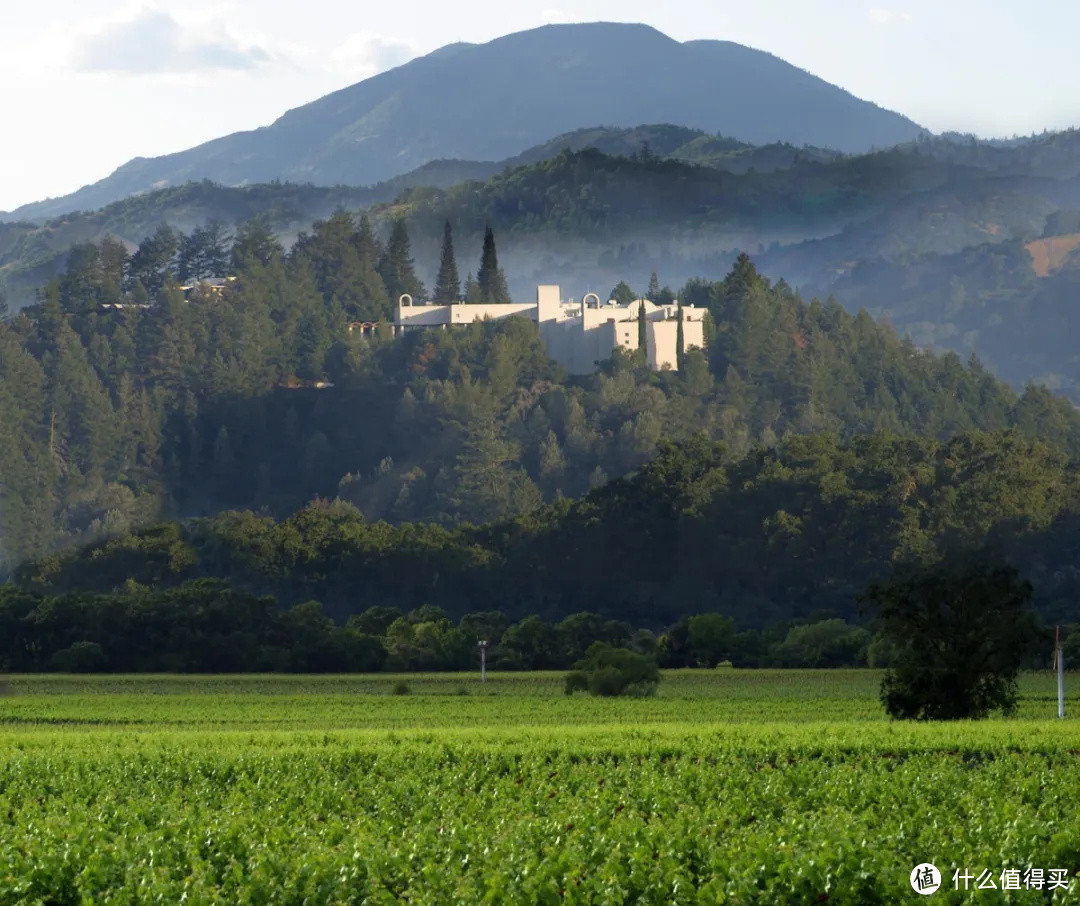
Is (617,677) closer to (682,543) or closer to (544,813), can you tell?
(544,813)

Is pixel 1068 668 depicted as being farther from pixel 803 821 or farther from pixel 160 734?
pixel 803 821

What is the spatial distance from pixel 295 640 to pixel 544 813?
222ft

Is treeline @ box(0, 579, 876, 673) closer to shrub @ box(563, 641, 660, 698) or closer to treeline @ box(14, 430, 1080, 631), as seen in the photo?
shrub @ box(563, 641, 660, 698)

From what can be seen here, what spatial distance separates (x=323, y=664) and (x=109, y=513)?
88.8 meters

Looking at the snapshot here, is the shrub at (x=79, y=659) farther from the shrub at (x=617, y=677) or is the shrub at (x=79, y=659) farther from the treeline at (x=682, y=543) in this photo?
the treeline at (x=682, y=543)

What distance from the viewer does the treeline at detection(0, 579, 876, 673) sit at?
9094 centimetres

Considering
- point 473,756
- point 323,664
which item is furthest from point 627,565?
point 473,756

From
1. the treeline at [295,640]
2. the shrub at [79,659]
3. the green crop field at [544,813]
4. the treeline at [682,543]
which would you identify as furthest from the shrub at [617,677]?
the treeline at [682,543]

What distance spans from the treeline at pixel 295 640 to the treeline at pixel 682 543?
93.2 feet

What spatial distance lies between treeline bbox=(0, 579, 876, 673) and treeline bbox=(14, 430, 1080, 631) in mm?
28411

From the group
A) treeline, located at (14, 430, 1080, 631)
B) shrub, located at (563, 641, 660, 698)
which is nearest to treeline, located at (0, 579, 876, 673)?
shrub, located at (563, 641, 660, 698)

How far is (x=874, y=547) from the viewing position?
13275cm

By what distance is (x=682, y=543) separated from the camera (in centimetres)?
13612

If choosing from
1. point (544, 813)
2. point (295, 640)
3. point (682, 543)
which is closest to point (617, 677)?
point (295, 640)
